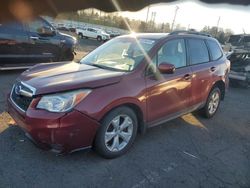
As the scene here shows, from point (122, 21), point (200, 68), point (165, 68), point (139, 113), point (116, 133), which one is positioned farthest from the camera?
point (122, 21)

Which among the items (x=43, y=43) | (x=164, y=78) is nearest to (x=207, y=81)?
(x=164, y=78)

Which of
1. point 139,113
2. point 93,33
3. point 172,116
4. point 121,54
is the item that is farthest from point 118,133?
point 93,33

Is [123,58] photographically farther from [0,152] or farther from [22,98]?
[0,152]

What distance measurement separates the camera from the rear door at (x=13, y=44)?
8.12m

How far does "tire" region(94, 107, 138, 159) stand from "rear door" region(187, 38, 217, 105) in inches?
63.6

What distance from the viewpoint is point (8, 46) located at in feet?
27.0

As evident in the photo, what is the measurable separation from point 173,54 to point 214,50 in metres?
1.60

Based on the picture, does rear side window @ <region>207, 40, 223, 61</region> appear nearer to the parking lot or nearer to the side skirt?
the side skirt

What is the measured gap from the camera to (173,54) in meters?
Answer: 5.01

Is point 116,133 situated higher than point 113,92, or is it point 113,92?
point 113,92

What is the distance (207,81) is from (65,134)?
321cm

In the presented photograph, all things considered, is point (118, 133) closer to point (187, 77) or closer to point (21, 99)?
point (21, 99)

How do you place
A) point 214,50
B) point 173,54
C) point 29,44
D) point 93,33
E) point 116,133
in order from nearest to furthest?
point 116,133 → point 173,54 → point 214,50 → point 29,44 → point 93,33

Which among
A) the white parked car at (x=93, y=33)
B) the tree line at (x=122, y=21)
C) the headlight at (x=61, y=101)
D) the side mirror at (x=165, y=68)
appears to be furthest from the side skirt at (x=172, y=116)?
the white parked car at (x=93, y=33)
